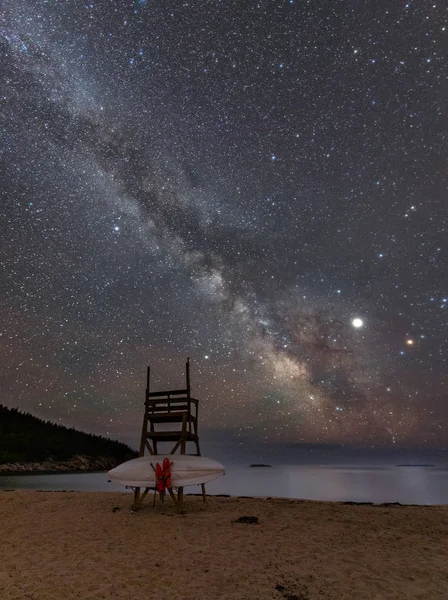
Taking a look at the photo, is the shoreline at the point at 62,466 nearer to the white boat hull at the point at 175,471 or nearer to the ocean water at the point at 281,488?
the ocean water at the point at 281,488

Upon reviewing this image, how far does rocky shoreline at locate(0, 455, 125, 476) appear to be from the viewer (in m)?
85.7

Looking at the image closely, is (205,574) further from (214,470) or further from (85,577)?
(214,470)

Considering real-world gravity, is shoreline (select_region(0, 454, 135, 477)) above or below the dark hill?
below

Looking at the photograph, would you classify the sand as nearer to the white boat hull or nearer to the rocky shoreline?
the white boat hull

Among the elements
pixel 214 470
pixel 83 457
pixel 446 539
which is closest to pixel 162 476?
pixel 214 470

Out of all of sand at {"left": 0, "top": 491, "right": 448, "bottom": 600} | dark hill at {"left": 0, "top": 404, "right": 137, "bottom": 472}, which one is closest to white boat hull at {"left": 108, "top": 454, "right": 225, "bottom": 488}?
sand at {"left": 0, "top": 491, "right": 448, "bottom": 600}

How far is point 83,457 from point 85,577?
126 metres

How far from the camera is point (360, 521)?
15.0 metres

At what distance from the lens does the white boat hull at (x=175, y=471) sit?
1572cm

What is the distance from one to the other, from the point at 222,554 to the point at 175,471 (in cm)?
573

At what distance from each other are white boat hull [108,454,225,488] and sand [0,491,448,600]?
127 centimetres

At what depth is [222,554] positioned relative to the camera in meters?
10.3

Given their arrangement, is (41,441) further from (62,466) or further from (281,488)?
(281,488)

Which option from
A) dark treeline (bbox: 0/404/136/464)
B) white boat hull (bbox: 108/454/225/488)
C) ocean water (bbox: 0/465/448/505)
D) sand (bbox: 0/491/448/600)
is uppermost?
dark treeline (bbox: 0/404/136/464)
